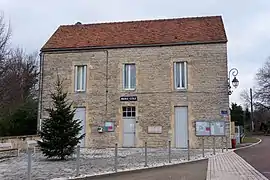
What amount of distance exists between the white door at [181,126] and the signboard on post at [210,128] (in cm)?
85

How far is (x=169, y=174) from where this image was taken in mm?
11148

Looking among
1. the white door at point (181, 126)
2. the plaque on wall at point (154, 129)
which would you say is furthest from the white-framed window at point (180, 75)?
the plaque on wall at point (154, 129)

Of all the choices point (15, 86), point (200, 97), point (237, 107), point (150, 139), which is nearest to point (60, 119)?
point (150, 139)

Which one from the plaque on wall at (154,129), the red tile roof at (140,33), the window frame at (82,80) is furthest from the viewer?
the window frame at (82,80)

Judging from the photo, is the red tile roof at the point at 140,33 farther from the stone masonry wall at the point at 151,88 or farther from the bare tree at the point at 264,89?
the bare tree at the point at 264,89

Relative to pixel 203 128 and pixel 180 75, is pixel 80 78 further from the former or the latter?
pixel 203 128

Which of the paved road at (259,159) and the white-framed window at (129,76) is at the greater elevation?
the white-framed window at (129,76)

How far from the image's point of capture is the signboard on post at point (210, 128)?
22.3m

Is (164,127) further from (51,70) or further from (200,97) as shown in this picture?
(51,70)

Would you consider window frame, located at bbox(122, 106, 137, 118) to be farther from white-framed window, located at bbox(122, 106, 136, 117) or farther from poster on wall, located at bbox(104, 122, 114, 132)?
poster on wall, located at bbox(104, 122, 114, 132)

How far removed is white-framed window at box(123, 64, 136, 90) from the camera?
24.2 metres

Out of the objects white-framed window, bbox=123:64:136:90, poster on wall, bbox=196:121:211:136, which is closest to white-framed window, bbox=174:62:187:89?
poster on wall, bbox=196:121:211:136

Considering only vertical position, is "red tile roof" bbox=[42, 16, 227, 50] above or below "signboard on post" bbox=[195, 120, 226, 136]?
above

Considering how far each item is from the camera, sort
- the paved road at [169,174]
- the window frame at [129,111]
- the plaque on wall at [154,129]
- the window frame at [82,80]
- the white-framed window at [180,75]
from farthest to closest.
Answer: the window frame at [82,80] → the window frame at [129,111] → the white-framed window at [180,75] → the plaque on wall at [154,129] → the paved road at [169,174]
